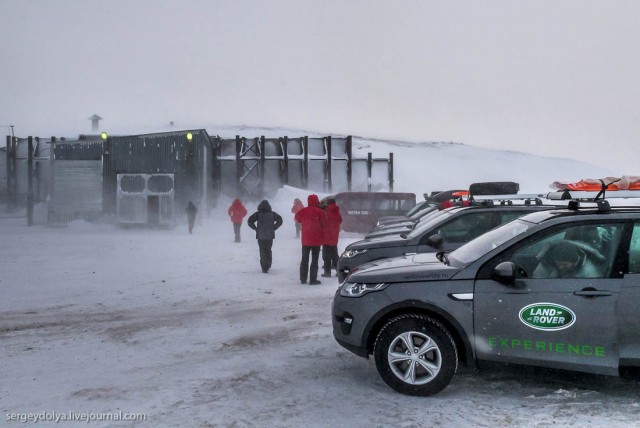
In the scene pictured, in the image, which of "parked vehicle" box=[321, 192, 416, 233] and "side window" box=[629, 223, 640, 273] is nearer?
"side window" box=[629, 223, 640, 273]

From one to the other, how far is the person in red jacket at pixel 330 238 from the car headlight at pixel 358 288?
6.93 metres

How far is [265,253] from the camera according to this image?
13.5 meters

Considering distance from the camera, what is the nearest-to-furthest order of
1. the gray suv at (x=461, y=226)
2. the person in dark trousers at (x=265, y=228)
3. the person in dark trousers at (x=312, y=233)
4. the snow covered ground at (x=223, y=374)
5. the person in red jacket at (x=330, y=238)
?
the snow covered ground at (x=223, y=374)
the gray suv at (x=461, y=226)
the person in dark trousers at (x=312, y=233)
the person in red jacket at (x=330, y=238)
the person in dark trousers at (x=265, y=228)

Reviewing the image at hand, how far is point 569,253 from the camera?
5.06 meters

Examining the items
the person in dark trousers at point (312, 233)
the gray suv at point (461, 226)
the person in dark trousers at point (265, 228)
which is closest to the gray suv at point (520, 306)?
the gray suv at point (461, 226)

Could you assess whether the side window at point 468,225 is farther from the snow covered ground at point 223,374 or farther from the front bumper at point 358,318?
the front bumper at point 358,318

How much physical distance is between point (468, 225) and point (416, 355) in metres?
4.10

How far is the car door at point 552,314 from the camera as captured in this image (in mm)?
4684

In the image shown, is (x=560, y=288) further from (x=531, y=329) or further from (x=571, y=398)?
(x=571, y=398)

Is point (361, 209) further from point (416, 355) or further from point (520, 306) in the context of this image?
point (520, 306)

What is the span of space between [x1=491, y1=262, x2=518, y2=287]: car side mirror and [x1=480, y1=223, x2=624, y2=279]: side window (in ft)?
0.40

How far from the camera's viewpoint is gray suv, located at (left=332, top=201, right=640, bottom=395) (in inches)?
185

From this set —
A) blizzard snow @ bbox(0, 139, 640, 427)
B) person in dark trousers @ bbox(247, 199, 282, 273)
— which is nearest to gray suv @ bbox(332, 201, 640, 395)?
blizzard snow @ bbox(0, 139, 640, 427)

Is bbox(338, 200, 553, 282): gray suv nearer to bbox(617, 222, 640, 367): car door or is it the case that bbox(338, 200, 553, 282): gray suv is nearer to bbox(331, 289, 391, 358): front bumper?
bbox(331, 289, 391, 358): front bumper
